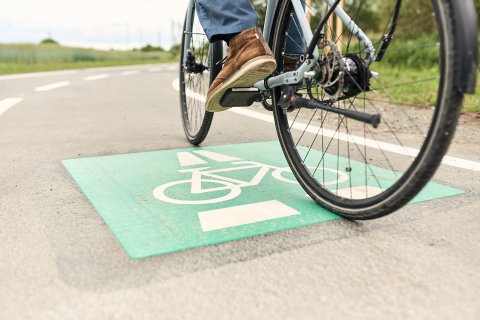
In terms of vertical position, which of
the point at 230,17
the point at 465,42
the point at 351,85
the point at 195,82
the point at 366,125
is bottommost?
the point at 366,125

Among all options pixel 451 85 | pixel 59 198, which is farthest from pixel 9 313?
pixel 451 85

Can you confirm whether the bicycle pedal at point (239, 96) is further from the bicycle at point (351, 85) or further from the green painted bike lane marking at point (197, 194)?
the green painted bike lane marking at point (197, 194)

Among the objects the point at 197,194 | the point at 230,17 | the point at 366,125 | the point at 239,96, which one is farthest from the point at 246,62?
the point at 366,125

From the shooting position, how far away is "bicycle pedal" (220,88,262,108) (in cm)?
261

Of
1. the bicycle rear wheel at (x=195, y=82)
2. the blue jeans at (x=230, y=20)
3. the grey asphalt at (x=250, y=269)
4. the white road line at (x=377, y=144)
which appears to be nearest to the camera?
the grey asphalt at (x=250, y=269)

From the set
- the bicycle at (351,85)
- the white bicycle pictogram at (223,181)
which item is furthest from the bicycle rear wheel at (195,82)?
the white bicycle pictogram at (223,181)

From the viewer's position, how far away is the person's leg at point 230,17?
2.37 m

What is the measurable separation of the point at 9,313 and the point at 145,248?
54cm

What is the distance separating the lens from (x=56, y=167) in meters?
3.08

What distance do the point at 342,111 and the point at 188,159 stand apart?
1.57m

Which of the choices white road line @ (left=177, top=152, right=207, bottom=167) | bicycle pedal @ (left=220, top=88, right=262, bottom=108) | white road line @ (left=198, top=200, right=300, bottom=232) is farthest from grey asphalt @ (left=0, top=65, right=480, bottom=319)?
bicycle pedal @ (left=220, top=88, right=262, bottom=108)

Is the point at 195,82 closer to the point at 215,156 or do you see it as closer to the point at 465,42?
the point at 215,156

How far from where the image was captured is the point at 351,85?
1956mm

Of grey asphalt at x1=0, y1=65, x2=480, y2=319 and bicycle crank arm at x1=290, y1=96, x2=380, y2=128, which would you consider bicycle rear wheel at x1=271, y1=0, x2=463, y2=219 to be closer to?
bicycle crank arm at x1=290, y1=96, x2=380, y2=128
